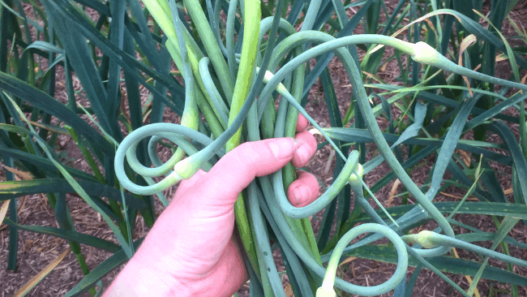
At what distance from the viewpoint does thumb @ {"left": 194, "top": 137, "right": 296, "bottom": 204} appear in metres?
0.44

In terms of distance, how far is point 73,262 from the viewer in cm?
95

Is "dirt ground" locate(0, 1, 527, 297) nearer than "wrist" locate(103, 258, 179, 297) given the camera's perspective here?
No

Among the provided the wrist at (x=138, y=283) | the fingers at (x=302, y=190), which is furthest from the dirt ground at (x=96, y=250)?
the wrist at (x=138, y=283)

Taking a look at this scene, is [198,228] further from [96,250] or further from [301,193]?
[96,250]

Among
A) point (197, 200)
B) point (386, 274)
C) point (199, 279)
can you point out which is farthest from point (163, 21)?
point (386, 274)

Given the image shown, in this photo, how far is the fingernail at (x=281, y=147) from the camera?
0.45 m

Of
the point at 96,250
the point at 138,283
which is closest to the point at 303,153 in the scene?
the point at 138,283

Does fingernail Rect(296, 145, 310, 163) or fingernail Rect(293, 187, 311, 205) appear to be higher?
fingernail Rect(296, 145, 310, 163)

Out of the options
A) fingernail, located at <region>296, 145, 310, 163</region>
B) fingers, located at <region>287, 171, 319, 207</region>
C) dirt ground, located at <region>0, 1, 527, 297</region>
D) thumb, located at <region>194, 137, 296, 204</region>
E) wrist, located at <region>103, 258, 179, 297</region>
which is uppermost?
thumb, located at <region>194, 137, 296, 204</region>

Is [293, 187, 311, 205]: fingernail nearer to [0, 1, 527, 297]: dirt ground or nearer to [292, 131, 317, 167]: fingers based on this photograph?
[292, 131, 317, 167]: fingers

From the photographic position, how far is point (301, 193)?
1.65 feet

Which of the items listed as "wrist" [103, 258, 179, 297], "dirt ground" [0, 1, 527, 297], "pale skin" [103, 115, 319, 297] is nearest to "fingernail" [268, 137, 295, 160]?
"pale skin" [103, 115, 319, 297]

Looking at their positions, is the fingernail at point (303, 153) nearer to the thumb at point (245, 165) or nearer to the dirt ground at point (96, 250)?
the thumb at point (245, 165)

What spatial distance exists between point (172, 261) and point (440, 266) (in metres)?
0.41
